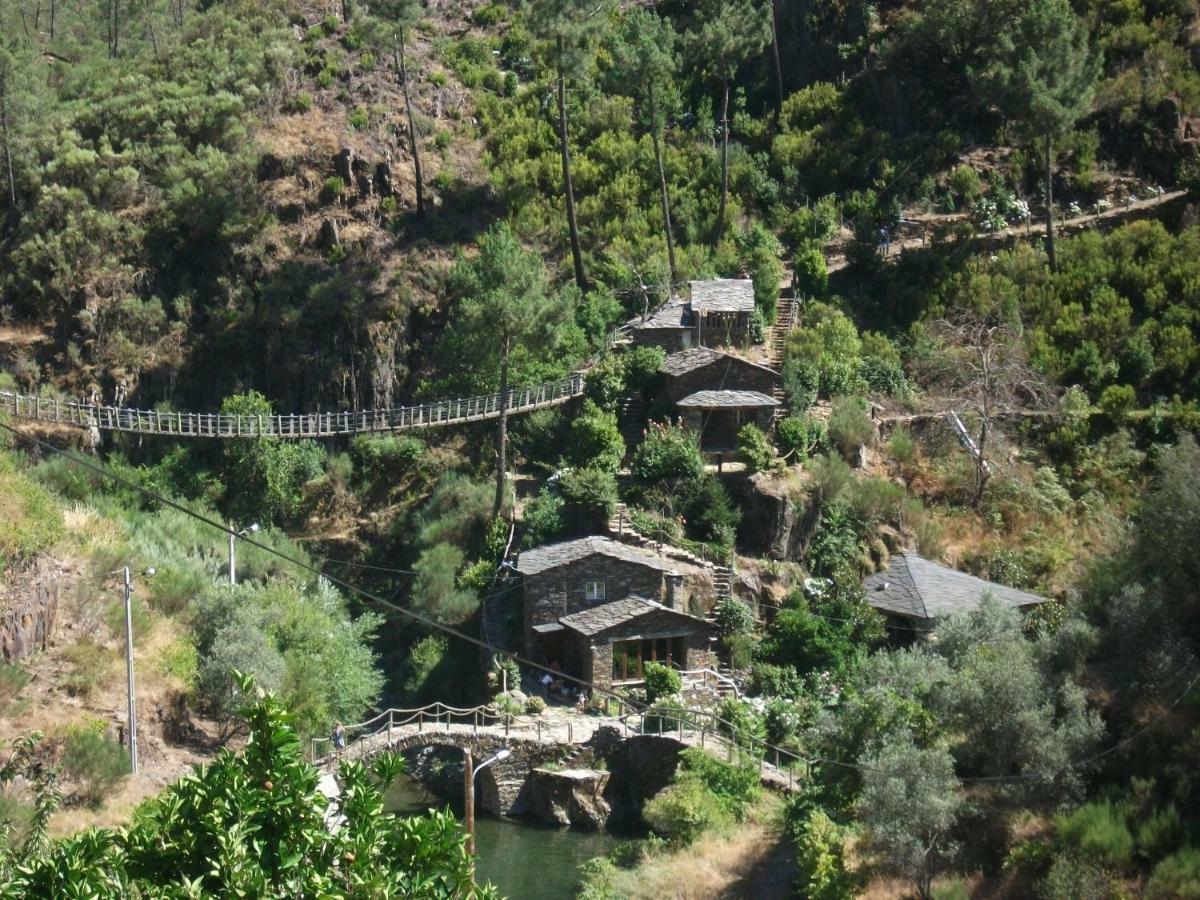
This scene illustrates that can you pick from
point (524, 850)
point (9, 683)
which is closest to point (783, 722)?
point (524, 850)

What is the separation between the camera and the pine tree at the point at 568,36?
5119cm

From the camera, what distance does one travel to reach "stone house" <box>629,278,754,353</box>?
158 ft

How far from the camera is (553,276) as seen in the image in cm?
5428

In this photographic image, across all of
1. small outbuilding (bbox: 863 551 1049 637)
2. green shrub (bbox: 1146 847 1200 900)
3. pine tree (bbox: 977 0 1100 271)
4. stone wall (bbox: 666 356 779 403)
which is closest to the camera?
green shrub (bbox: 1146 847 1200 900)

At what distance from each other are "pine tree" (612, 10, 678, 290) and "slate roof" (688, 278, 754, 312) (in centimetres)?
339

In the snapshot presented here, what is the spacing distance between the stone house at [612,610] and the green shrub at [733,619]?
0.39 m

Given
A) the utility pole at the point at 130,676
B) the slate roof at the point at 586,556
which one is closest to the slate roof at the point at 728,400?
the slate roof at the point at 586,556

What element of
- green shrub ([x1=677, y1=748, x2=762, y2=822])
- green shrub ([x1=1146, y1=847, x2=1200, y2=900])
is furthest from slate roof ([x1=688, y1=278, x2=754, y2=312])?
green shrub ([x1=1146, y1=847, x2=1200, y2=900])

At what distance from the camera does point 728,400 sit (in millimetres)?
44562

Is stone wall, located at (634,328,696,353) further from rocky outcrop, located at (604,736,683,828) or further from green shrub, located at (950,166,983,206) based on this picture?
rocky outcrop, located at (604,736,683,828)

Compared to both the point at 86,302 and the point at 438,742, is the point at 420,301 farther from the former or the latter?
the point at 438,742

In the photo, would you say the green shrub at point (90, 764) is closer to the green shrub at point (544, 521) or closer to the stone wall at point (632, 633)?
the stone wall at point (632, 633)

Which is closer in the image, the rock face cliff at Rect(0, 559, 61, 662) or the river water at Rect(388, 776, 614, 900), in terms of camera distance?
the river water at Rect(388, 776, 614, 900)

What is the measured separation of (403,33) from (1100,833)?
127 ft
